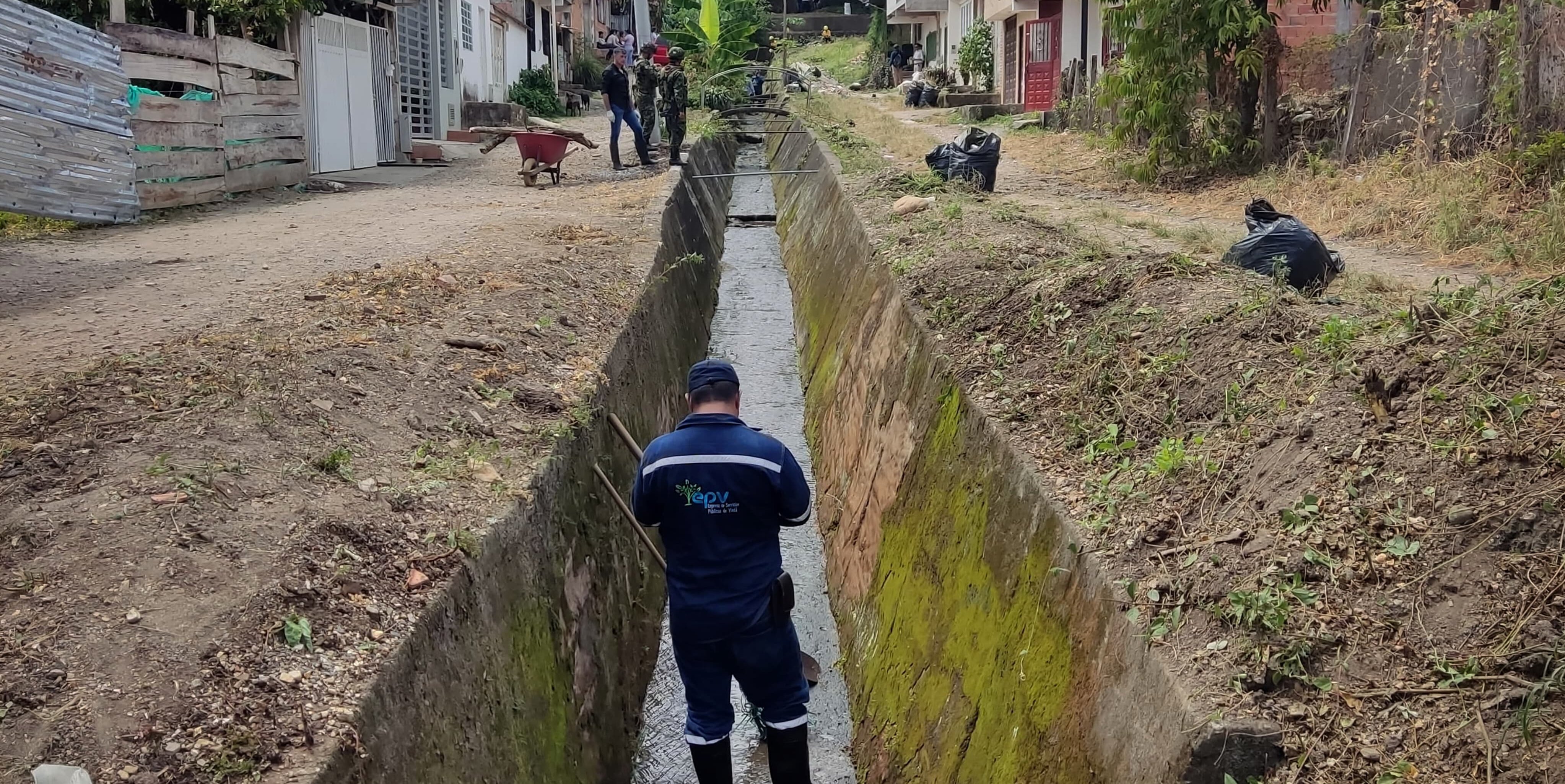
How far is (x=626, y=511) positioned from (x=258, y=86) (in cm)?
1028

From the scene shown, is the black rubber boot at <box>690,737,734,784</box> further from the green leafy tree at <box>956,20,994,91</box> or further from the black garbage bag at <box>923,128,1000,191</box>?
the green leafy tree at <box>956,20,994,91</box>

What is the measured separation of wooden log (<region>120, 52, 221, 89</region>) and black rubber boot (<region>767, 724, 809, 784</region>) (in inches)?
382

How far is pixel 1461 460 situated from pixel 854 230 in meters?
8.31

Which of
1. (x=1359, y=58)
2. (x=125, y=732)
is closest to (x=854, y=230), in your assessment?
(x=1359, y=58)

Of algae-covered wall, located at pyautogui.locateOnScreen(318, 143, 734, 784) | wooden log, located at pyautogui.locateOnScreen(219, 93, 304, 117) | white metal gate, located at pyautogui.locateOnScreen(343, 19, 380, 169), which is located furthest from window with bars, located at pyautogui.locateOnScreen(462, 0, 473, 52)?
algae-covered wall, located at pyautogui.locateOnScreen(318, 143, 734, 784)

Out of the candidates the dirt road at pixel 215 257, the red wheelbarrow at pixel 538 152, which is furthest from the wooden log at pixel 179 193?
the red wheelbarrow at pixel 538 152

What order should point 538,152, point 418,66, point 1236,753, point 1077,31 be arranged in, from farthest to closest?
point 1077,31 < point 418,66 < point 538,152 < point 1236,753

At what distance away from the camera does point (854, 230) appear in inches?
449

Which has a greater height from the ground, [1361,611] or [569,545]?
[1361,611]

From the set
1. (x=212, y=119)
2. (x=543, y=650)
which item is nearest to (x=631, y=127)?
(x=212, y=119)

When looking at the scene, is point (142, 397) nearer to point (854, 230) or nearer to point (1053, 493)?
point (1053, 493)

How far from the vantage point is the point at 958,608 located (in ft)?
15.9

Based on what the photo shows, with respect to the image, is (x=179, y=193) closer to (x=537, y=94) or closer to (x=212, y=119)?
(x=212, y=119)

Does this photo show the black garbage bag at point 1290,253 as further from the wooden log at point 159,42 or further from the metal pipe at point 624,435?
the wooden log at point 159,42
